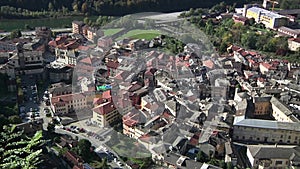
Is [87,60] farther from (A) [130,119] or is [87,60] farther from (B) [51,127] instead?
(A) [130,119]

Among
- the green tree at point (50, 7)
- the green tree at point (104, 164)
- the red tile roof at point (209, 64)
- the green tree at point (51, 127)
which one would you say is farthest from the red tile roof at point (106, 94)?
the green tree at point (50, 7)

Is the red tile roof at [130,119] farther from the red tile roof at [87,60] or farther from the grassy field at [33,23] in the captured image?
the grassy field at [33,23]

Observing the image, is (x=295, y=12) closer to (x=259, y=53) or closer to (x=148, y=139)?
(x=259, y=53)

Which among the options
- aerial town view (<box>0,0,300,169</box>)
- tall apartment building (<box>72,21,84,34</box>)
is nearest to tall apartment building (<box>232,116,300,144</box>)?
aerial town view (<box>0,0,300,169</box>)

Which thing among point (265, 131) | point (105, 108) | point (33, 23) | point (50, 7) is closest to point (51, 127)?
point (105, 108)

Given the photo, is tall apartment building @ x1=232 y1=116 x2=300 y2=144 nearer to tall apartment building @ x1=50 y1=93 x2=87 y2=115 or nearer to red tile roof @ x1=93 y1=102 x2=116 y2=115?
red tile roof @ x1=93 y1=102 x2=116 y2=115

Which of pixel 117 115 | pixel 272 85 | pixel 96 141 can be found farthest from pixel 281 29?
pixel 96 141
